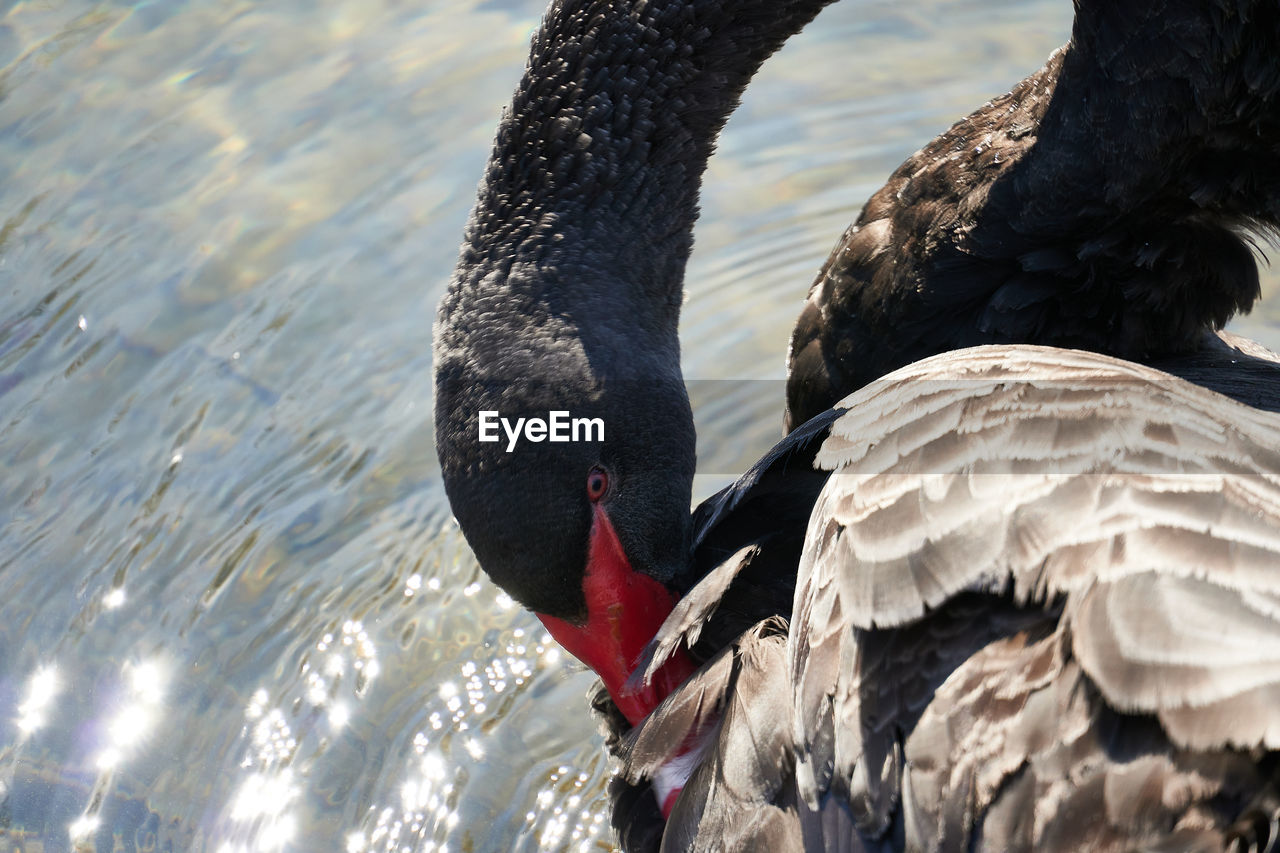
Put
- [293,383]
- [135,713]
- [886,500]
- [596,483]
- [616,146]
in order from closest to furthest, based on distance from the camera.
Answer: [886,500]
[596,483]
[616,146]
[135,713]
[293,383]

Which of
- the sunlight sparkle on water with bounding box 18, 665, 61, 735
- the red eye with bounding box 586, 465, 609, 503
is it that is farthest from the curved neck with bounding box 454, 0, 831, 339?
the sunlight sparkle on water with bounding box 18, 665, 61, 735

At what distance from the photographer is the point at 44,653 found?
4.30 meters

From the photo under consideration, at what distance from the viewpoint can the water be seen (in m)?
3.88

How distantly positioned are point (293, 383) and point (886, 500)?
3.49 m

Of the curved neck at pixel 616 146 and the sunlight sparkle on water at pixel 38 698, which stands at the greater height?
the curved neck at pixel 616 146

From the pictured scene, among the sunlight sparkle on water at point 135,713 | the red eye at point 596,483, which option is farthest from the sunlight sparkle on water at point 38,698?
the red eye at point 596,483

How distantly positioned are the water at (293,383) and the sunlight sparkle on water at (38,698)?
11mm

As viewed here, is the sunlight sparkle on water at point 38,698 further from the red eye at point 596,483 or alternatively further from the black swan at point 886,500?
the red eye at point 596,483

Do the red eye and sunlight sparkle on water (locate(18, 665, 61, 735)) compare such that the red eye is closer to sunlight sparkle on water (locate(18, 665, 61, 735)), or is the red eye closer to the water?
the water

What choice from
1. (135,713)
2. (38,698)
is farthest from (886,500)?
(38,698)

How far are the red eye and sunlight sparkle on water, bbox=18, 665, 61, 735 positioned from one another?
94.6 inches

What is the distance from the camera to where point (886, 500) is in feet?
6.89

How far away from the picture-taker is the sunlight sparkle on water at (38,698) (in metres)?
4.15

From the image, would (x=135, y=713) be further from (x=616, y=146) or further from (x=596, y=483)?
(x=616, y=146)
